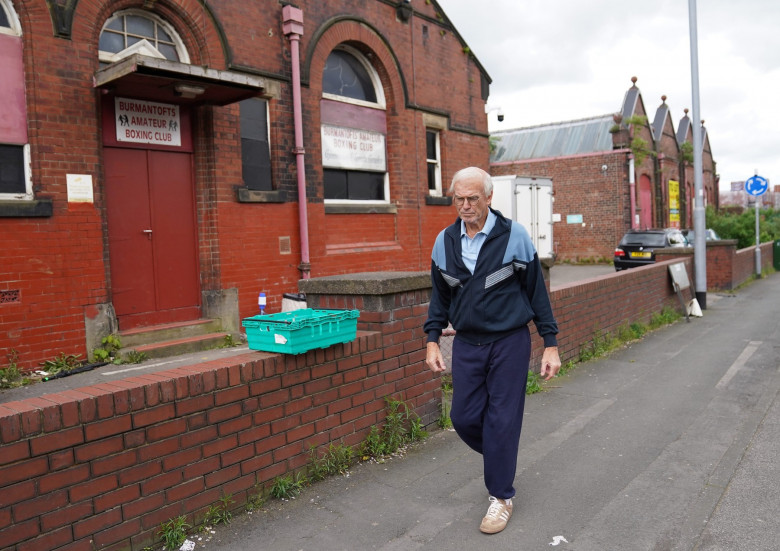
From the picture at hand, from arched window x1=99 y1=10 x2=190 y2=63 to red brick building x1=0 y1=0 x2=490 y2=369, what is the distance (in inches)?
1.1

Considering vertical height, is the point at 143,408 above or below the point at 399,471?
above

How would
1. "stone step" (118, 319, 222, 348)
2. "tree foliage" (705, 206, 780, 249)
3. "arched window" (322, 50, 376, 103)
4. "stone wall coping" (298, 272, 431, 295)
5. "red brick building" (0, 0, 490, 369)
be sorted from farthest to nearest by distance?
"tree foliage" (705, 206, 780, 249) → "arched window" (322, 50, 376, 103) → "stone step" (118, 319, 222, 348) → "red brick building" (0, 0, 490, 369) → "stone wall coping" (298, 272, 431, 295)

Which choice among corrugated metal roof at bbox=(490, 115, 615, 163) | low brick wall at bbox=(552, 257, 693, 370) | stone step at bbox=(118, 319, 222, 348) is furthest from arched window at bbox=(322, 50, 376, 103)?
corrugated metal roof at bbox=(490, 115, 615, 163)

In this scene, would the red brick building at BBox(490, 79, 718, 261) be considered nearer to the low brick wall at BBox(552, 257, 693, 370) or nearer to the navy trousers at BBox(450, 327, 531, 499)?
the low brick wall at BBox(552, 257, 693, 370)

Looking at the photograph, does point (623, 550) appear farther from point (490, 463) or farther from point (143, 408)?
point (143, 408)

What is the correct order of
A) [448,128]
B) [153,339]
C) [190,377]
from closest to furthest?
[190,377]
[153,339]
[448,128]

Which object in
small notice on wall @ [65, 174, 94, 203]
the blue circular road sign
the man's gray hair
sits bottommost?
the man's gray hair

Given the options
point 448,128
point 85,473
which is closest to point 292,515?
point 85,473

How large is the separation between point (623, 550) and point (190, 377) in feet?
8.08

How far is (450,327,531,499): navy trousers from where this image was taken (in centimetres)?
367

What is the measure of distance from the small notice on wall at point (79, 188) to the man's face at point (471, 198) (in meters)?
5.89

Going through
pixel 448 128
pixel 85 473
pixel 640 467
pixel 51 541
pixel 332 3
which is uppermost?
pixel 332 3

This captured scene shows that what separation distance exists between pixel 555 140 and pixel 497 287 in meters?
30.5

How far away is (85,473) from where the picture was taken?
10.2 feet
